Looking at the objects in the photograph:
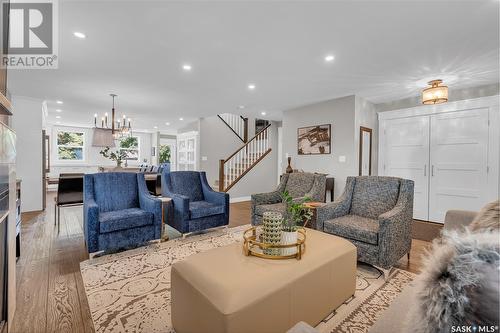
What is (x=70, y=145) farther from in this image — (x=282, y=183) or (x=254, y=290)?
(x=254, y=290)

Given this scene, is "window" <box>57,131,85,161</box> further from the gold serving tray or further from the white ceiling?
the gold serving tray

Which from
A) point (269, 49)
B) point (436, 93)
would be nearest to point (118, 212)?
point (269, 49)

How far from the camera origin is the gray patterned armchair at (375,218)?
7.32 ft

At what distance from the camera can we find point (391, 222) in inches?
87.4

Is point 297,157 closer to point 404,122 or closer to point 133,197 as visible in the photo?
point 404,122

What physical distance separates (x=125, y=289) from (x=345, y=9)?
3100 millimetres

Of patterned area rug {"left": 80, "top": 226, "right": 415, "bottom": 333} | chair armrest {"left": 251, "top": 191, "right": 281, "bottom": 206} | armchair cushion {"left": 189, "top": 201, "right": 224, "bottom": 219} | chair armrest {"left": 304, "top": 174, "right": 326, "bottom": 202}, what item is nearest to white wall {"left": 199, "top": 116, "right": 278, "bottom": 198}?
chair armrest {"left": 251, "top": 191, "right": 281, "bottom": 206}


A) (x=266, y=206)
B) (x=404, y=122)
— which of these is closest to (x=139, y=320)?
(x=266, y=206)

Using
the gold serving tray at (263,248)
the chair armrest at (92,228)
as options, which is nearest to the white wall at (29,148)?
the chair armrest at (92,228)

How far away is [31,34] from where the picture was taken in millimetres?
2488

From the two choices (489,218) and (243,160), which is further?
(243,160)

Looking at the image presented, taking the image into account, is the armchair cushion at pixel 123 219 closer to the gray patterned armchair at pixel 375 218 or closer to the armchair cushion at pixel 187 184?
the armchair cushion at pixel 187 184

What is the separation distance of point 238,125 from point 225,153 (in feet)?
3.37

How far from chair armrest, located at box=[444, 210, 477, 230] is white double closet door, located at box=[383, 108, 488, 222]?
3.06 m
